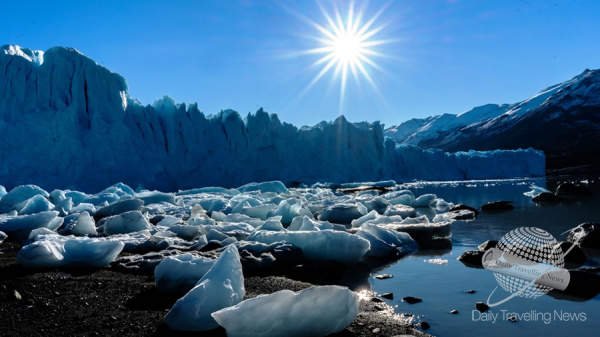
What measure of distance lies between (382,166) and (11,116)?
2451cm

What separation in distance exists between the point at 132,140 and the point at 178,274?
1961 centimetres

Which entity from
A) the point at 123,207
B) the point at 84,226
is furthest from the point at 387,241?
the point at 123,207

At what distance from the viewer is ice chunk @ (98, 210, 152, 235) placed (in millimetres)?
7156

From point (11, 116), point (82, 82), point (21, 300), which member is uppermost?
point (82, 82)

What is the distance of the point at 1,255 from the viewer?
518cm

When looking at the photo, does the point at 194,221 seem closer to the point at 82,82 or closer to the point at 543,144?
the point at 82,82

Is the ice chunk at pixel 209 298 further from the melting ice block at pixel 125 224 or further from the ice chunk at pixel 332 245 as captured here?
the melting ice block at pixel 125 224

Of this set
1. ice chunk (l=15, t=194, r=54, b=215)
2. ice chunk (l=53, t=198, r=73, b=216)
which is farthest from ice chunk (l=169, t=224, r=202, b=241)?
ice chunk (l=15, t=194, r=54, b=215)

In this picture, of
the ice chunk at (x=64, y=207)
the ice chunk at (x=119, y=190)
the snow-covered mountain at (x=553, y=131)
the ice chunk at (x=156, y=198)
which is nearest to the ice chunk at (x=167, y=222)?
the ice chunk at (x=64, y=207)

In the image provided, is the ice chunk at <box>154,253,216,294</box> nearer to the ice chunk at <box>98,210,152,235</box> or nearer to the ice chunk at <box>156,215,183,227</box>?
the ice chunk at <box>98,210,152,235</box>

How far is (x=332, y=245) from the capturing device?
16.6 ft

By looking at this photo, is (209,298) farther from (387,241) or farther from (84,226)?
(84,226)

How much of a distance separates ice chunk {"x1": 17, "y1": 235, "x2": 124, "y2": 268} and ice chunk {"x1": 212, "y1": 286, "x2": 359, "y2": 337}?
2.65 m

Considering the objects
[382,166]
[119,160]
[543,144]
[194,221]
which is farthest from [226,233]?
[543,144]
